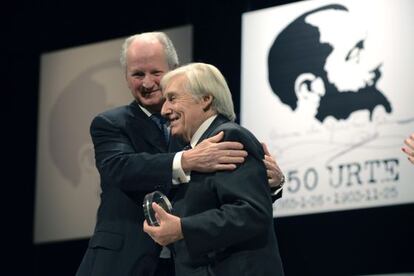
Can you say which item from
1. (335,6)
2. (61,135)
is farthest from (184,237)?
(61,135)

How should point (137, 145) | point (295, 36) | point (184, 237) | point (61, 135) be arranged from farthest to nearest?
1. point (61, 135)
2. point (295, 36)
3. point (137, 145)
4. point (184, 237)

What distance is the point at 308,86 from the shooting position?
5262 millimetres

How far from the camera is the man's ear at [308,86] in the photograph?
5.22 m

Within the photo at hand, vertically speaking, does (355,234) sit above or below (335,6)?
below

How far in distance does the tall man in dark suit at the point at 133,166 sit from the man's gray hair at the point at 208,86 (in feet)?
A: 0.51

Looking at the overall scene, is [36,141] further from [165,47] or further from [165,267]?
[165,267]

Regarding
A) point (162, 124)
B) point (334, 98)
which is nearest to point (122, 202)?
Answer: point (162, 124)

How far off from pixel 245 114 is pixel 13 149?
1.65m

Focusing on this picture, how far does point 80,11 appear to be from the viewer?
629 cm

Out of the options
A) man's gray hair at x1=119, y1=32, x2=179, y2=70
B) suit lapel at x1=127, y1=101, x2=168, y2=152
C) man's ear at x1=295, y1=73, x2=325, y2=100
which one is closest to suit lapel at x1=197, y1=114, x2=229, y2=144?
suit lapel at x1=127, y1=101, x2=168, y2=152

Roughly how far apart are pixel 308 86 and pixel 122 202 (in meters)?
2.15

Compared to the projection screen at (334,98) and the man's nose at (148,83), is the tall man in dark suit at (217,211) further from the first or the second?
the projection screen at (334,98)

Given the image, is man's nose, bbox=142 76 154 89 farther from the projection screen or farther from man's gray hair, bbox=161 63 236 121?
the projection screen

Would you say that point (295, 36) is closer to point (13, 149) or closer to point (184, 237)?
point (13, 149)
